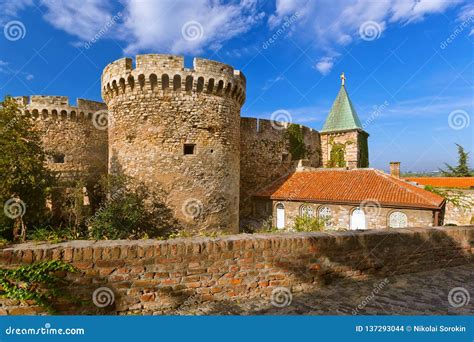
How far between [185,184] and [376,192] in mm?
10190

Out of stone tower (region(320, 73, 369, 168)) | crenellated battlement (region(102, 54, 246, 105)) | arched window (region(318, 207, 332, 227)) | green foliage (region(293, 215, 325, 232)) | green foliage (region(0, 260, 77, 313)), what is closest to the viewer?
green foliage (region(0, 260, 77, 313))

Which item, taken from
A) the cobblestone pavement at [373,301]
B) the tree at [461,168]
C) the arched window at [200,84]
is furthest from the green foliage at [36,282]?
the tree at [461,168]

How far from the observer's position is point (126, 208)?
8.93 meters

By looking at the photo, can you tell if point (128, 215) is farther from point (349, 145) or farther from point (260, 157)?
point (349, 145)

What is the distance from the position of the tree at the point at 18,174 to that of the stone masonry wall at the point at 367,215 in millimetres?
12028

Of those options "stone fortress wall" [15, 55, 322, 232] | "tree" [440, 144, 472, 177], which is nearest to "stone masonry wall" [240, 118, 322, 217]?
"stone fortress wall" [15, 55, 322, 232]

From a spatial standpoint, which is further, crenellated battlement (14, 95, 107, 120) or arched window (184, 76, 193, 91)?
crenellated battlement (14, 95, 107, 120)

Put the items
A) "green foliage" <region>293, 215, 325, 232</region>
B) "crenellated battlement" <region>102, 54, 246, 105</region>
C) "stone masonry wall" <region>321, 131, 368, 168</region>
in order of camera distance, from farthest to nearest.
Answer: "stone masonry wall" <region>321, 131, 368, 168</region> < "green foliage" <region>293, 215, 325, 232</region> < "crenellated battlement" <region>102, 54, 246, 105</region>

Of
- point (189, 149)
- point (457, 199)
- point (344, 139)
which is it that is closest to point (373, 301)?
point (189, 149)

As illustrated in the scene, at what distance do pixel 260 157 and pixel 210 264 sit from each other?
13572mm

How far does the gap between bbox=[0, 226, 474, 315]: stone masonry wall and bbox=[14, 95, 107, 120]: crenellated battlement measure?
1413cm

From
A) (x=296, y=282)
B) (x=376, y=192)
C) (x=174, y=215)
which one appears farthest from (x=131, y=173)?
(x=376, y=192)

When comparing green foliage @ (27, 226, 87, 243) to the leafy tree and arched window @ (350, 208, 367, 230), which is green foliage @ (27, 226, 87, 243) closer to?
the leafy tree

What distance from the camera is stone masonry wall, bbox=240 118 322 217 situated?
16.8m
